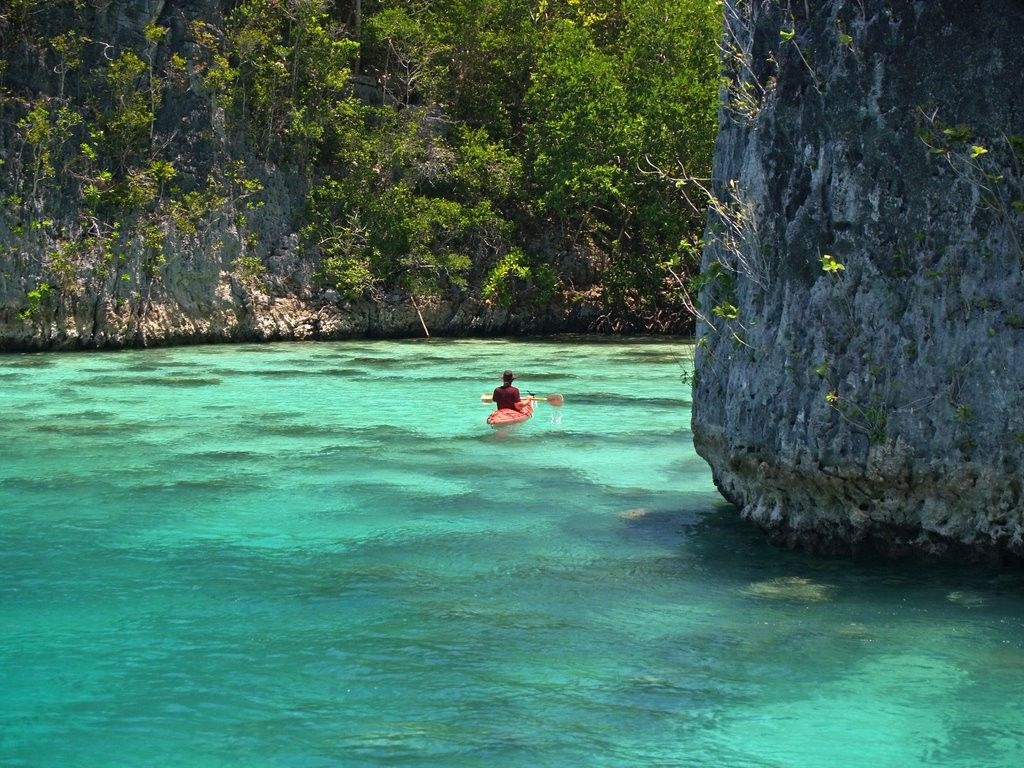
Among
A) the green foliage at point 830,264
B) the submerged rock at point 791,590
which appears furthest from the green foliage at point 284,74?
the submerged rock at point 791,590

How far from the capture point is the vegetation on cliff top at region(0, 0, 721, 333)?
27.0 m

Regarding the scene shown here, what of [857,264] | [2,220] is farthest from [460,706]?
[2,220]

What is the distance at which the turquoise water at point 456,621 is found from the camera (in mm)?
6551

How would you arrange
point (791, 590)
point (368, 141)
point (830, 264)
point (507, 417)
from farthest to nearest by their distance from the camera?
1. point (368, 141)
2. point (507, 417)
3. point (791, 590)
4. point (830, 264)

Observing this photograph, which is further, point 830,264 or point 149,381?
point 149,381

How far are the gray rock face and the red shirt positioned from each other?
7637mm

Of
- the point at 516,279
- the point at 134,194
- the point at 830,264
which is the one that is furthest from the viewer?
the point at 516,279

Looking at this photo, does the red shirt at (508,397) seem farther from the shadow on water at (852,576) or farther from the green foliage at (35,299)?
the green foliage at (35,299)

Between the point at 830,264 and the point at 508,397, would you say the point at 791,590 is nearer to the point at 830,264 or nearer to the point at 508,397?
the point at 830,264

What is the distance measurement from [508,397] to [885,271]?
8.88 m

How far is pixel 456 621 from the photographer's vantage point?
27.9 feet

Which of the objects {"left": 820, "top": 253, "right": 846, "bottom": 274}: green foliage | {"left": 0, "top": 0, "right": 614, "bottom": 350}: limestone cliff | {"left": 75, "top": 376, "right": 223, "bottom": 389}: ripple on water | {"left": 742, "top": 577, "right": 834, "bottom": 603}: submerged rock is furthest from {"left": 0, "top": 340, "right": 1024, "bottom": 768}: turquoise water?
{"left": 0, "top": 0, "right": 614, "bottom": 350}: limestone cliff

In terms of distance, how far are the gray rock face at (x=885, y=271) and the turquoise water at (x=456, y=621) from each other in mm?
733

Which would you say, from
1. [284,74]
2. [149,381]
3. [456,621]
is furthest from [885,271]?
[284,74]
